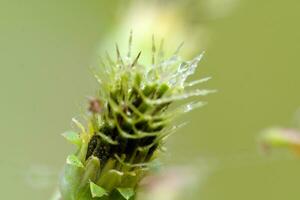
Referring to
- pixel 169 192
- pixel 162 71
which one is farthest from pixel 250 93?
pixel 162 71

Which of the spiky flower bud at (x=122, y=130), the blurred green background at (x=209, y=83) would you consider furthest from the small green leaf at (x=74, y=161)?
the blurred green background at (x=209, y=83)

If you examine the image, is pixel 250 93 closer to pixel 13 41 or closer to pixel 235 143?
pixel 235 143

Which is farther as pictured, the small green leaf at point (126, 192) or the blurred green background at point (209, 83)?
the blurred green background at point (209, 83)

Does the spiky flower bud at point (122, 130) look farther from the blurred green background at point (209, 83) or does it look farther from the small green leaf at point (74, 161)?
the blurred green background at point (209, 83)

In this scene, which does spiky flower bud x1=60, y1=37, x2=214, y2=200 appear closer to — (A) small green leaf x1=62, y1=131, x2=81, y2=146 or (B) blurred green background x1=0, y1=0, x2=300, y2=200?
(A) small green leaf x1=62, y1=131, x2=81, y2=146

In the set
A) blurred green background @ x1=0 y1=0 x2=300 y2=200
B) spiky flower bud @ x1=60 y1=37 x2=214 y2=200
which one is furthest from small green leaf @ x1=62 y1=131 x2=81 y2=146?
blurred green background @ x1=0 y1=0 x2=300 y2=200

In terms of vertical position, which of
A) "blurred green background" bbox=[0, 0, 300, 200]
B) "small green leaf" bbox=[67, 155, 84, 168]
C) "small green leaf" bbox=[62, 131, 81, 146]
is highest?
"blurred green background" bbox=[0, 0, 300, 200]

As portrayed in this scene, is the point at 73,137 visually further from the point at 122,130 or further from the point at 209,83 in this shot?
the point at 209,83

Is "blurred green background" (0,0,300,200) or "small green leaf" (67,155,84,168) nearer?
"small green leaf" (67,155,84,168)
